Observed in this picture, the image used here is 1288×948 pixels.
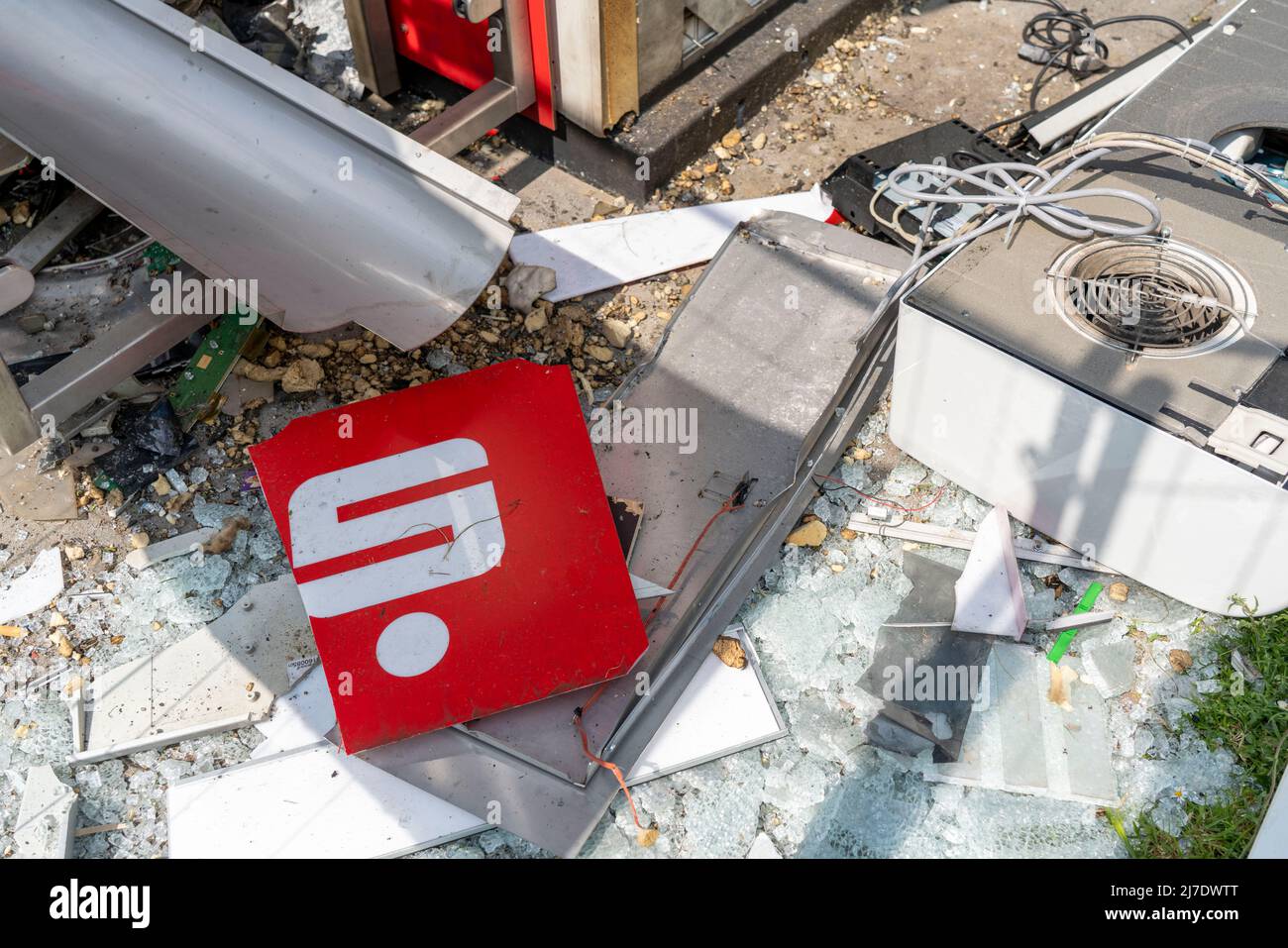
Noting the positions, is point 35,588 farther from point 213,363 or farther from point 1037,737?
point 1037,737

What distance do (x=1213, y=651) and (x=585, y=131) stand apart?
121 inches

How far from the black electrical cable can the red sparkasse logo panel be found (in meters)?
3.06

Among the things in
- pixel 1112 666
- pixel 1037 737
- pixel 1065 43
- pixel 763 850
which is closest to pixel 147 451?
pixel 763 850

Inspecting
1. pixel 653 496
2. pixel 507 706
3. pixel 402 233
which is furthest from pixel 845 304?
pixel 507 706

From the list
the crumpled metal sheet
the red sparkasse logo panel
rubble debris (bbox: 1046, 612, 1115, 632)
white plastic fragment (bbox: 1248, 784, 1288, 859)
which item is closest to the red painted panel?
the crumpled metal sheet

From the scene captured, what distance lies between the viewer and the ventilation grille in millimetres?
2906

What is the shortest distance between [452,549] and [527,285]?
4.13 feet

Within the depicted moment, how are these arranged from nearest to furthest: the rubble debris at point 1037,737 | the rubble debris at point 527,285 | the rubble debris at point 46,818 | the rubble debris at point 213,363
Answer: the rubble debris at point 46,818 → the rubble debris at point 1037,737 → the rubble debris at point 213,363 → the rubble debris at point 527,285

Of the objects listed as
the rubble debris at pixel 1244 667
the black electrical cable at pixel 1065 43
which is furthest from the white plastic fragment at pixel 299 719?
the black electrical cable at pixel 1065 43

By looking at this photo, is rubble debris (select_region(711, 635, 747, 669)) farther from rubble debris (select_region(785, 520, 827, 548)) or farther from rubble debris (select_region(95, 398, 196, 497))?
Answer: rubble debris (select_region(95, 398, 196, 497))

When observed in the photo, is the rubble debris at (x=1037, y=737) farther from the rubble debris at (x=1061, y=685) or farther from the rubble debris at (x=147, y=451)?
the rubble debris at (x=147, y=451)

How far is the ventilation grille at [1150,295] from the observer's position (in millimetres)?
2906

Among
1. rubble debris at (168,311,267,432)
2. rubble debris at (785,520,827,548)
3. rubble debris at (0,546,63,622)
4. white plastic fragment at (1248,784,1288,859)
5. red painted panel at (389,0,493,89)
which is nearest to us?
white plastic fragment at (1248,784,1288,859)

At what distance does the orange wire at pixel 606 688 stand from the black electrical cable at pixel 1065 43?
280 centimetres
